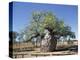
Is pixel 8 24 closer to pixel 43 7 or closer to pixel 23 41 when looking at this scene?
pixel 23 41

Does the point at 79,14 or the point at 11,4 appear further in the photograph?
the point at 79,14

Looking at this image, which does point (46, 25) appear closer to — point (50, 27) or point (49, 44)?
point (50, 27)

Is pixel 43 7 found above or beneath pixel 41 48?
above

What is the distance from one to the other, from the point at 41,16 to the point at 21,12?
283 millimetres

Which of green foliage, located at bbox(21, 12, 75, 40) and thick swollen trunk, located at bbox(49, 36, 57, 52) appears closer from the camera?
green foliage, located at bbox(21, 12, 75, 40)

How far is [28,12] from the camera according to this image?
262 centimetres

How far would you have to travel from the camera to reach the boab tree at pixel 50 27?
8.67ft

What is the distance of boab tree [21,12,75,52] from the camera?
8.67 feet

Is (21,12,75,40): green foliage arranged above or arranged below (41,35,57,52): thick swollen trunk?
above

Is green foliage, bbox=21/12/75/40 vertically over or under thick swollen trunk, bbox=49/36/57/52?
over

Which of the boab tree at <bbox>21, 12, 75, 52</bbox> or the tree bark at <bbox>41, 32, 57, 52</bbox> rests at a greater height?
the boab tree at <bbox>21, 12, 75, 52</bbox>

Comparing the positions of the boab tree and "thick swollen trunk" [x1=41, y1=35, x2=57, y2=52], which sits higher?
the boab tree

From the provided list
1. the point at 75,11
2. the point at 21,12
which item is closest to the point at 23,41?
the point at 21,12

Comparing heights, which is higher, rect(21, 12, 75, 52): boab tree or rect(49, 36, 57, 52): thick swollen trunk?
rect(21, 12, 75, 52): boab tree
